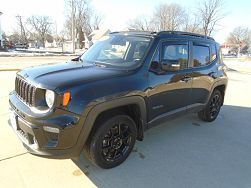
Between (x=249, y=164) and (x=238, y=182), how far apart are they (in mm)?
648

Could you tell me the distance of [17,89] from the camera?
3541 millimetres

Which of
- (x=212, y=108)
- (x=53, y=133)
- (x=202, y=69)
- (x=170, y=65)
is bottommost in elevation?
(x=212, y=108)

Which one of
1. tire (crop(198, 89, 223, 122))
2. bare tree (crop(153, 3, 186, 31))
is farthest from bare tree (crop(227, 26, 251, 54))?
tire (crop(198, 89, 223, 122))

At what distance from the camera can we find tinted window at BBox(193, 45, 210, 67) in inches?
183

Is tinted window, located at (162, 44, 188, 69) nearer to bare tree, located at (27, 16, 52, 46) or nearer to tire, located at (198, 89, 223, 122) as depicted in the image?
tire, located at (198, 89, 223, 122)

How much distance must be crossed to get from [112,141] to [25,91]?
52.4 inches

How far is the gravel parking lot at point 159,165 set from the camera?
125 inches

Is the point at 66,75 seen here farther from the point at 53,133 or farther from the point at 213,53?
the point at 213,53

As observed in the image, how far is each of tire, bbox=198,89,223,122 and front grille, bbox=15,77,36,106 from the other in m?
A: 3.72

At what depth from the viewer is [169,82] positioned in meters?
3.96

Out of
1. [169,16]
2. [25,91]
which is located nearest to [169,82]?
[25,91]

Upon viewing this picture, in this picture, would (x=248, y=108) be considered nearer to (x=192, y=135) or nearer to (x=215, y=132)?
(x=215, y=132)

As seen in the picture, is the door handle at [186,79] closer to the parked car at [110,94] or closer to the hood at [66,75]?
the parked car at [110,94]

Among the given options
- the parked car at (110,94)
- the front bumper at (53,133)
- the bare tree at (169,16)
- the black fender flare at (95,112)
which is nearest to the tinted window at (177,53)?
the parked car at (110,94)
